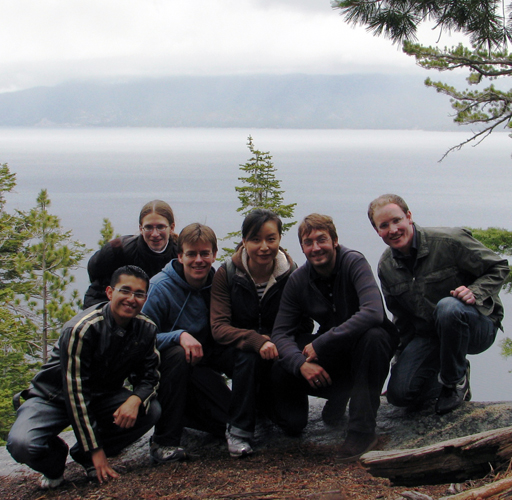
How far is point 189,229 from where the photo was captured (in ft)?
13.6

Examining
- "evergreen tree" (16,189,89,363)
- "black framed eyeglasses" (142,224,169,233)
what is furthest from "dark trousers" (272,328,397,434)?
"evergreen tree" (16,189,89,363)

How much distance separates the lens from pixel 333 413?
4.29m

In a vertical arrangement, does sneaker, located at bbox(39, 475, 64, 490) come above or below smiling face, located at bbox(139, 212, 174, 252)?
below

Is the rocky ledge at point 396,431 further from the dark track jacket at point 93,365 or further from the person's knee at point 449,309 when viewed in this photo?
the person's knee at point 449,309

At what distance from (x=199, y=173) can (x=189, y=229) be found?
Result: 18238 centimetres

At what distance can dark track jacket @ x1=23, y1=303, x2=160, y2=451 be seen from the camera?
3529 millimetres

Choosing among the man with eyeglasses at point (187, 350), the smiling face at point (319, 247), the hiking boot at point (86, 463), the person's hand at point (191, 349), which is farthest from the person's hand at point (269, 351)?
the hiking boot at point (86, 463)

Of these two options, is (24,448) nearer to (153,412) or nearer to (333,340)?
(153,412)

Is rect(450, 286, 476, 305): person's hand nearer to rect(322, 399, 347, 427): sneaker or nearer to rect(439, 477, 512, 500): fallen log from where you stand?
rect(322, 399, 347, 427): sneaker

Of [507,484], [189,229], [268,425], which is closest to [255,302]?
[189,229]

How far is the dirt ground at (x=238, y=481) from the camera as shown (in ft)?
9.96

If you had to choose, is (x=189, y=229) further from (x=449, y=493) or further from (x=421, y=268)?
(x=449, y=493)

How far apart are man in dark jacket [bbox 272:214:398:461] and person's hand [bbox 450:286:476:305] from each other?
542mm

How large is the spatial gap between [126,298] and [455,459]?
2.34 meters
